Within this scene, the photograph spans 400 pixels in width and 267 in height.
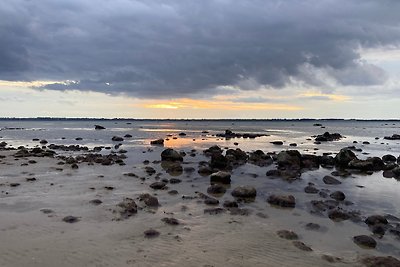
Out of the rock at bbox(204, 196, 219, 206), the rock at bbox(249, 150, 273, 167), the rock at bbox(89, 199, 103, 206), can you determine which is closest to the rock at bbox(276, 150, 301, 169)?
the rock at bbox(249, 150, 273, 167)

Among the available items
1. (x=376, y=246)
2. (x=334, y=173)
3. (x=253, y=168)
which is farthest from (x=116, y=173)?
(x=376, y=246)

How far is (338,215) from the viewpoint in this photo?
18109 millimetres

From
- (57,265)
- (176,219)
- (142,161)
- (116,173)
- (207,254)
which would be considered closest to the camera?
(57,265)

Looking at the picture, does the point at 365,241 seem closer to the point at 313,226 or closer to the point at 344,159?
the point at 313,226

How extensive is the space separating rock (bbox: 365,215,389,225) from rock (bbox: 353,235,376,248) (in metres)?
2.64

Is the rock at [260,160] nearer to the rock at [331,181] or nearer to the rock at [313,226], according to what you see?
the rock at [331,181]

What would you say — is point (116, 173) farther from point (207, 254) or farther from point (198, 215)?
point (207, 254)

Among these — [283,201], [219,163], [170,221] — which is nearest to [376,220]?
[283,201]

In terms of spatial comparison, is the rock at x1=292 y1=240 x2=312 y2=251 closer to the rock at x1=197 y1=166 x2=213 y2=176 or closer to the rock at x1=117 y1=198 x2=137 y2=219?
the rock at x1=117 y1=198 x2=137 y2=219

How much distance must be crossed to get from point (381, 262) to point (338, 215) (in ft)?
19.3

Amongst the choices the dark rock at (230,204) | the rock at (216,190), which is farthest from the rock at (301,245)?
the rock at (216,190)

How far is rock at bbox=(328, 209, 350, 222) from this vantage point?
17827 millimetres

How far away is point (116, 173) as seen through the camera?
101 ft

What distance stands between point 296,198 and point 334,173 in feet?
38.0
